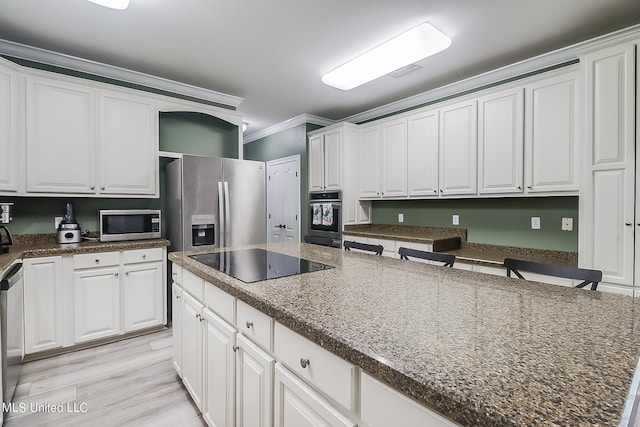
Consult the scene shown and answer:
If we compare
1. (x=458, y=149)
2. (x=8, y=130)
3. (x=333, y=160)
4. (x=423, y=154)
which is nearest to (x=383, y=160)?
(x=423, y=154)

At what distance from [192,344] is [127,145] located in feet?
7.52

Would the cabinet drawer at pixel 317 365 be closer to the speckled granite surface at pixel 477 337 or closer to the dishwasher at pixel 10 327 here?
the speckled granite surface at pixel 477 337

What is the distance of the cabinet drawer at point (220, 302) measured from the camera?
1.42 metres

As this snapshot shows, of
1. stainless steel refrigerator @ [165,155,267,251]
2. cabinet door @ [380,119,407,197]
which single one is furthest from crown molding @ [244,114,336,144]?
stainless steel refrigerator @ [165,155,267,251]

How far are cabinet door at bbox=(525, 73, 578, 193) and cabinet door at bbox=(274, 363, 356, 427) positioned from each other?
2780mm

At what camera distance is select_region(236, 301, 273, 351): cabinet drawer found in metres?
1.15

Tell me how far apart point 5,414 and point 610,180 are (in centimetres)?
421

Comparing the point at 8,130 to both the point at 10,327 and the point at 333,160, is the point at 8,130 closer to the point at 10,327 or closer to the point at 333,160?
the point at 10,327

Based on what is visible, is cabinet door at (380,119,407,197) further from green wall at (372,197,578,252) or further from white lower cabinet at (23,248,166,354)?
white lower cabinet at (23,248,166,354)

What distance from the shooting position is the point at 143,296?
3.02 m

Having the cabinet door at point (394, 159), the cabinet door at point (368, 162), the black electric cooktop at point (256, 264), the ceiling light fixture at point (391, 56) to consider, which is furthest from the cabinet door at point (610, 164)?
the cabinet door at point (368, 162)

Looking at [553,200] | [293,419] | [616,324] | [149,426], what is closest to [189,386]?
[149,426]

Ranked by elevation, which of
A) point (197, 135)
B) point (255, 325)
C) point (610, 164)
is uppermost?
point (197, 135)

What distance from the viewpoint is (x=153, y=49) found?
2807 mm
